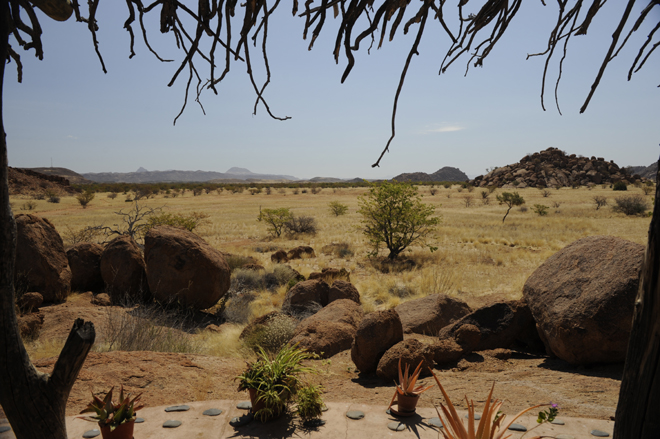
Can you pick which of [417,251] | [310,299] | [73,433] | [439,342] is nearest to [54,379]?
[73,433]

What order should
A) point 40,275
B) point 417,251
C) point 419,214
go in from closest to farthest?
point 40,275, point 419,214, point 417,251

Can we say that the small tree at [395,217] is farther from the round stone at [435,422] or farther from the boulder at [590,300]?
the round stone at [435,422]

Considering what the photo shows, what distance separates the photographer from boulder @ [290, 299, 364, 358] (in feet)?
20.6

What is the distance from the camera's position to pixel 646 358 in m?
1.45

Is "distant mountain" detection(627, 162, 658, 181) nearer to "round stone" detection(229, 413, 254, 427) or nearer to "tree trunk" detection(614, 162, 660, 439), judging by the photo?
"round stone" detection(229, 413, 254, 427)

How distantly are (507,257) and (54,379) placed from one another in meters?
15.7

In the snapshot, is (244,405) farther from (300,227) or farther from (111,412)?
(300,227)

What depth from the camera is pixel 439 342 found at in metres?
5.77

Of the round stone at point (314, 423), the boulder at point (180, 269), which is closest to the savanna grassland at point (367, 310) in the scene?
the round stone at point (314, 423)

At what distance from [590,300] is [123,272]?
918 cm

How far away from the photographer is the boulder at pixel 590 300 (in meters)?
4.75

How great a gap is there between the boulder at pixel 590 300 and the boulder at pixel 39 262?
9750mm

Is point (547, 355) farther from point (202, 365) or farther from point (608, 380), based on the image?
point (202, 365)

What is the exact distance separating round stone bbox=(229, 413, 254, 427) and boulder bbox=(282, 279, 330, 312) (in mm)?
5226
